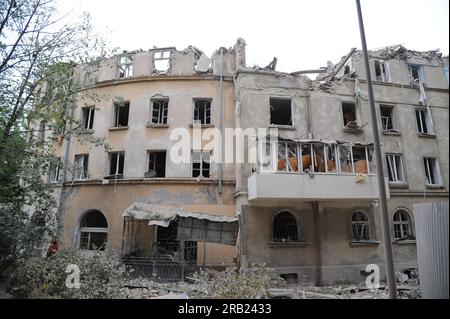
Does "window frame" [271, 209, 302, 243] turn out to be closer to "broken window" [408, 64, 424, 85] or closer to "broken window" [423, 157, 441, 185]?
"broken window" [423, 157, 441, 185]

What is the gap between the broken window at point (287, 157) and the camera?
1294cm

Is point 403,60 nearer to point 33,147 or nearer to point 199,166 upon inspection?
point 199,166

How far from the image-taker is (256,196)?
12422mm

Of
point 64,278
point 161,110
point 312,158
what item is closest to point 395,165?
point 312,158

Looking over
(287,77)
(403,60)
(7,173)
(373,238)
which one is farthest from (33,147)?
(403,60)

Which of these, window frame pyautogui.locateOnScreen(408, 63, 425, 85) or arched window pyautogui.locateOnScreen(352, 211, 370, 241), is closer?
window frame pyautogui.locateOnScreen(408, 63, 425, 85)

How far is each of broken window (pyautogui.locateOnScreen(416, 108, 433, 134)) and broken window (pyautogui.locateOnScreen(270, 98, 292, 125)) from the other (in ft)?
18.3

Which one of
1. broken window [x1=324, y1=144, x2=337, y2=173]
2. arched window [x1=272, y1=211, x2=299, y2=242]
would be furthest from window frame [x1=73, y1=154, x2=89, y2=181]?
broken window [x1=324, y1=144, x2=337, y2=173]

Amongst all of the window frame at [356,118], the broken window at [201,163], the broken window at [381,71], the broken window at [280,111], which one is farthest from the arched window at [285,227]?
the broken window at [381,71]

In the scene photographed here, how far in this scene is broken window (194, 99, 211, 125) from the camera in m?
16.4

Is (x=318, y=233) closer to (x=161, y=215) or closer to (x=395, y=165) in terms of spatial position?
(x=395, y=165)

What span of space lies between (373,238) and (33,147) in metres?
14.5

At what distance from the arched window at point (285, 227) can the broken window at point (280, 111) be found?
16.0 feet
